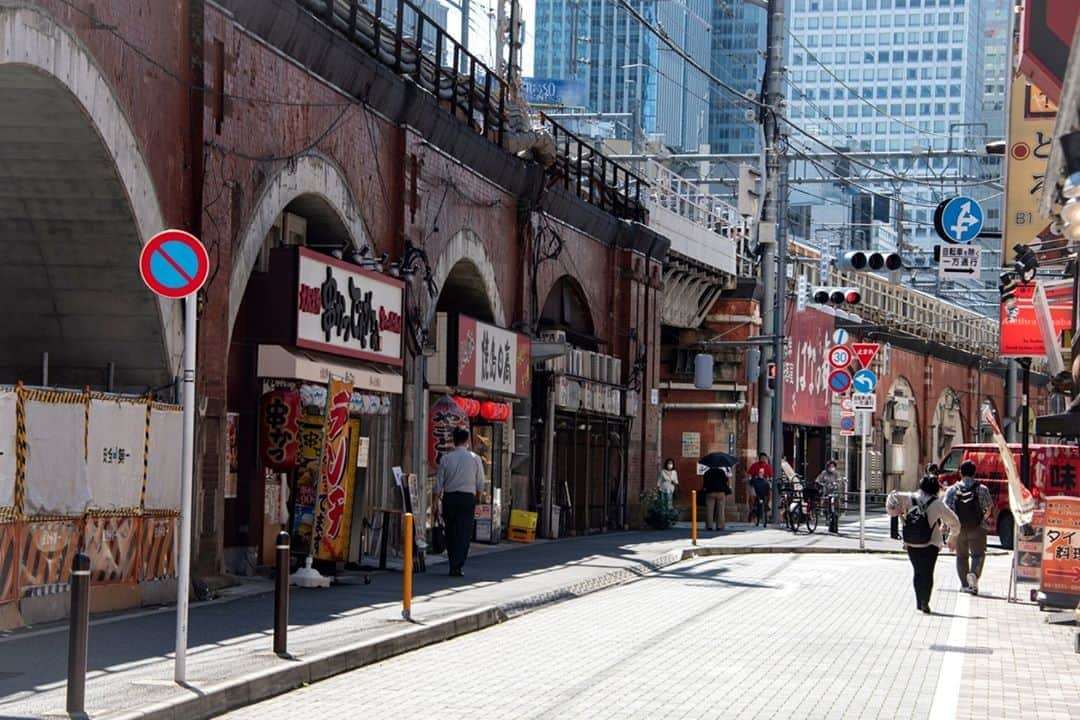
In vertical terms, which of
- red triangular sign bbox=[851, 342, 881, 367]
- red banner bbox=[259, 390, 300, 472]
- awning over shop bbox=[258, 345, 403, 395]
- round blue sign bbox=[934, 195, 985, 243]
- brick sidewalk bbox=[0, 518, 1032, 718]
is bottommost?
brick sidewalk bbox=[0, 518, 1032, 718]

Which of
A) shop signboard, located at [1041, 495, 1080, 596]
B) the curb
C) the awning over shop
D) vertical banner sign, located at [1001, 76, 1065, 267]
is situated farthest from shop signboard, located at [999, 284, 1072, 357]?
the awning over shop

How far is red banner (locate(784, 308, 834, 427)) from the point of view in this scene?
51.2m

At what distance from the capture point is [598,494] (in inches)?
1470

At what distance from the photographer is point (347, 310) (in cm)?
2194

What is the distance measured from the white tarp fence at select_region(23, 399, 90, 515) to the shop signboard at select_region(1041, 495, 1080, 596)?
35.8ft

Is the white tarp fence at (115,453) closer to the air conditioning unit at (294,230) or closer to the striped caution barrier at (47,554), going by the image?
the striped caution barrier at (47,554)

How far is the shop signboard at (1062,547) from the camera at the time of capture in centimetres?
2025

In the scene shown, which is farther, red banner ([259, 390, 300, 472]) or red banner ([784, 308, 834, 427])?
red banner ([784, 308, 834, 427])

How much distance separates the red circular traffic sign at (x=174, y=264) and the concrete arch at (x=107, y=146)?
343 centimetres

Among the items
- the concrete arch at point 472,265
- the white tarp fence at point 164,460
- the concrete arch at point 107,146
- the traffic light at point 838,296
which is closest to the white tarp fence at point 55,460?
the white tarp fence at point 164,460

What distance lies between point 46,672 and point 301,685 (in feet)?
5.80

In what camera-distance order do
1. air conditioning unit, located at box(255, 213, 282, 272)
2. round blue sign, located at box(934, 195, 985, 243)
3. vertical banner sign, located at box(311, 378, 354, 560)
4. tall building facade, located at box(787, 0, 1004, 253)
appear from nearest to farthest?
1. vertical banner sign, located at box(311, 378, 354, 560)
2. air conditioning unit, located at box(255, 213, 282, 272)
3. round blue sign, located at box(934, 195, 985, 243)
4. tall building facade, located at box(787, 0, 1004, 253)

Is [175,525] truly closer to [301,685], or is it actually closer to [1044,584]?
[301,685]

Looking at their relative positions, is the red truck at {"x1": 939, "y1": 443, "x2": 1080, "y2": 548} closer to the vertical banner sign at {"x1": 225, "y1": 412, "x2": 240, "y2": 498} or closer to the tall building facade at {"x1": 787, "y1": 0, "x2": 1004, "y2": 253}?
the vertical banner sign at {"x1": 225, "y1": 412, "x2": 240, "y2": 498}
